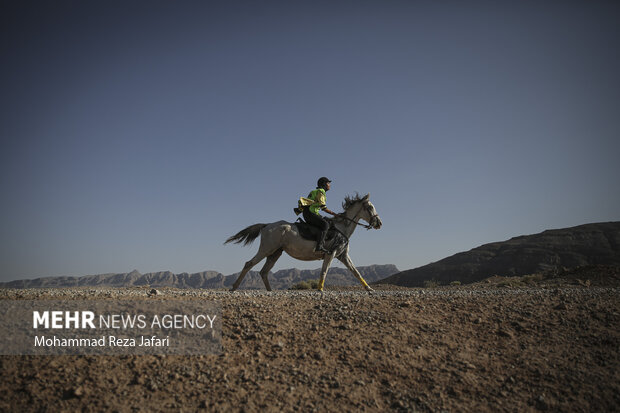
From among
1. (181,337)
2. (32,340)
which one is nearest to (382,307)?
(181,337)

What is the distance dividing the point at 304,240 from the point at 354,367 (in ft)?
18.9

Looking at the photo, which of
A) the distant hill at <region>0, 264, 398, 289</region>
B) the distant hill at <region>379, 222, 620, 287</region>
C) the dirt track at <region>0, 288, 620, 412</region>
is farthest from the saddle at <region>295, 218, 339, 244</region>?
the distant hill at <region>0, 264, 398, 289</region>

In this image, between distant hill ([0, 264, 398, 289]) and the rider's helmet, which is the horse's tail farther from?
distant hill ([0, 264, 398, 289])

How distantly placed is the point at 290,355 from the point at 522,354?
342cm

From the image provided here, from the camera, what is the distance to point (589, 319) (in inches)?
238

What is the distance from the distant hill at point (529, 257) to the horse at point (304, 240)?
88.8 feet

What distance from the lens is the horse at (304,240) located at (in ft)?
32.9

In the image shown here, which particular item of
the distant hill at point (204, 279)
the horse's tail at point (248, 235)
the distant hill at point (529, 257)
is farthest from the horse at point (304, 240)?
the distant hill at point (204, 279)

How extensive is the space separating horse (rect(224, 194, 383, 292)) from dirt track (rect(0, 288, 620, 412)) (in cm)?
387

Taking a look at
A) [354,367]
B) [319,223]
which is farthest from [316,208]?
[354,367]

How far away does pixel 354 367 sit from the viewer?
447 centimetres

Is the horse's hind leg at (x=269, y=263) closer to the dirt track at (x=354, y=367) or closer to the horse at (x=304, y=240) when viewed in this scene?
the horse at (x=304, y=240)

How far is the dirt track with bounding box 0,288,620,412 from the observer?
12.5 ft

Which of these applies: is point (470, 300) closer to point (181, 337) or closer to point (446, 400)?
point (446, 400)
